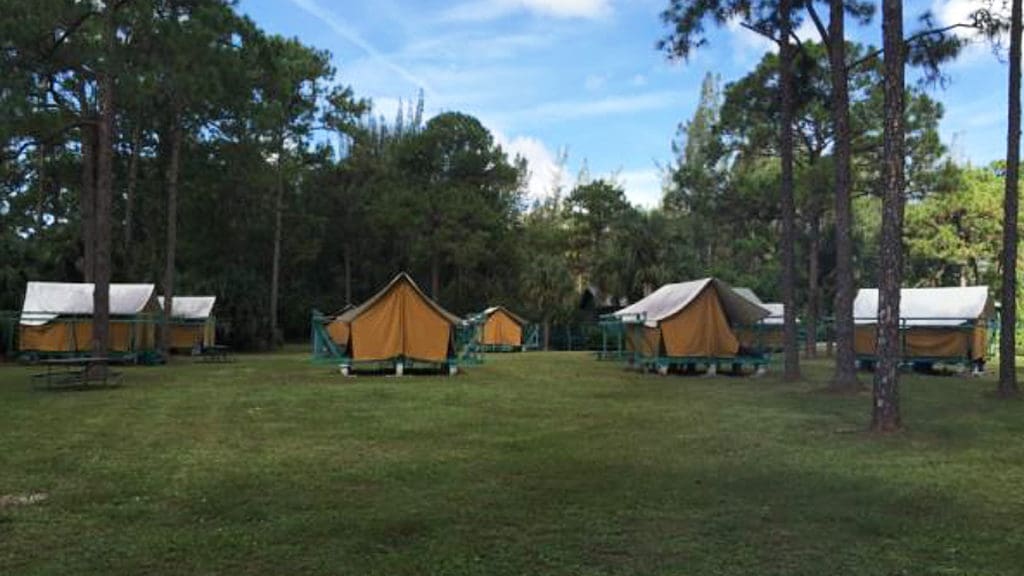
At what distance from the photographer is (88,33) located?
19.2m

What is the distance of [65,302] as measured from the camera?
2830 centimetres

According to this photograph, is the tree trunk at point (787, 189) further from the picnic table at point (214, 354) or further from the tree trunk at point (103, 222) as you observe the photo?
the picnic table at point (214, 354)

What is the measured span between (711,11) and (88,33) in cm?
1327

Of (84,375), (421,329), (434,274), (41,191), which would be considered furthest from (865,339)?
(41,191)

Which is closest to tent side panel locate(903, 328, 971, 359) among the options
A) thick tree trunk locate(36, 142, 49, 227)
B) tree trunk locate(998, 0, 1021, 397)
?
tree trunk locate(998, 0, 1021, 397)

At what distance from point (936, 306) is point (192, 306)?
26.6 metres

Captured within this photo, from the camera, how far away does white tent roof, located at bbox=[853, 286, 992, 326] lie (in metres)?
26.2

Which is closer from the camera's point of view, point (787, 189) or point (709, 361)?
point (787, 189)

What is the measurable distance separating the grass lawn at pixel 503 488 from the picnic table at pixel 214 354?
1518cm

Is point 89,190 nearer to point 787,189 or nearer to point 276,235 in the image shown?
point 276,235

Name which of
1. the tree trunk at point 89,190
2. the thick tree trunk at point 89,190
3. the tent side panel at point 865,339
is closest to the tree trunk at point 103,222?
the tree trunk at point 89,190

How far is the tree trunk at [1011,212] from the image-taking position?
15.4 metres

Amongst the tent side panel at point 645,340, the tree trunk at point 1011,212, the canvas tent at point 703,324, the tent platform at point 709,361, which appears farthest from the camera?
the tent side panel at point 645,340

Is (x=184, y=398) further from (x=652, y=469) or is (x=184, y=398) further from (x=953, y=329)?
(x=953, y=329)
